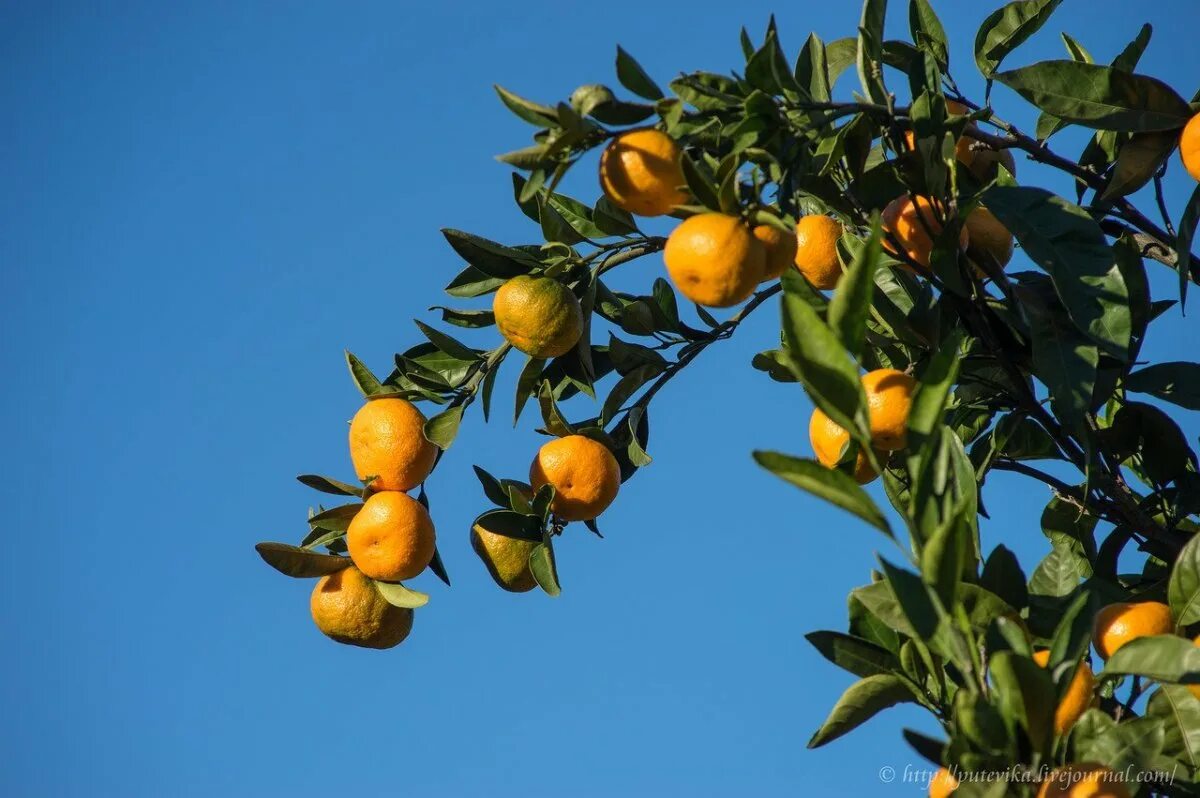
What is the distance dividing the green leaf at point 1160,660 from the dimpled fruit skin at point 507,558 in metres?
0.93

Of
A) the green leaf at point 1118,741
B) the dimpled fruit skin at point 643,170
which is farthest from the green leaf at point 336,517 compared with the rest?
the green leaf at point 1118,741

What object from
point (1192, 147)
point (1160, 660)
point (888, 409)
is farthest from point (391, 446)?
point (1192, 147)

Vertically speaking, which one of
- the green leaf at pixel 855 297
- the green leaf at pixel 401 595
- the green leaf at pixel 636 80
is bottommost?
the green leaf at pixel 855 297

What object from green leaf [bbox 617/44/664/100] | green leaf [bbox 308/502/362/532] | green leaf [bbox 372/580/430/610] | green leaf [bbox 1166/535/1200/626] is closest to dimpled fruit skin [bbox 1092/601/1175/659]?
green leaf [bbox 1166/535/1200/626]

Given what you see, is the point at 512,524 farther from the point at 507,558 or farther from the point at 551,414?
the point at 551,414

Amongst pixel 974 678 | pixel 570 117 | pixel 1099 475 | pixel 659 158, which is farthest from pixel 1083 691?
pixel 570 117

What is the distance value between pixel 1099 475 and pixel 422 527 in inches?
40.2

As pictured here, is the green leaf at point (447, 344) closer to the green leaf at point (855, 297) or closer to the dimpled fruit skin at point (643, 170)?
the dimpled fruit skin at point (643, 170)

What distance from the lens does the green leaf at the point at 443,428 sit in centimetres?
205

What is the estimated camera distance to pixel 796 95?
5.55ft

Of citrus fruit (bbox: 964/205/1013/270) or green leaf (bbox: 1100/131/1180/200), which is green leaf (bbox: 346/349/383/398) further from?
green leaf (bbox: 1100/131/1180/200)

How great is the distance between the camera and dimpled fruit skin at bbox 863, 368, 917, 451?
1.65 metres

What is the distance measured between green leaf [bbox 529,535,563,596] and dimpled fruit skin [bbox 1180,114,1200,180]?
3.61 ft

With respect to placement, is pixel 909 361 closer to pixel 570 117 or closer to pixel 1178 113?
pixel 1178 113
